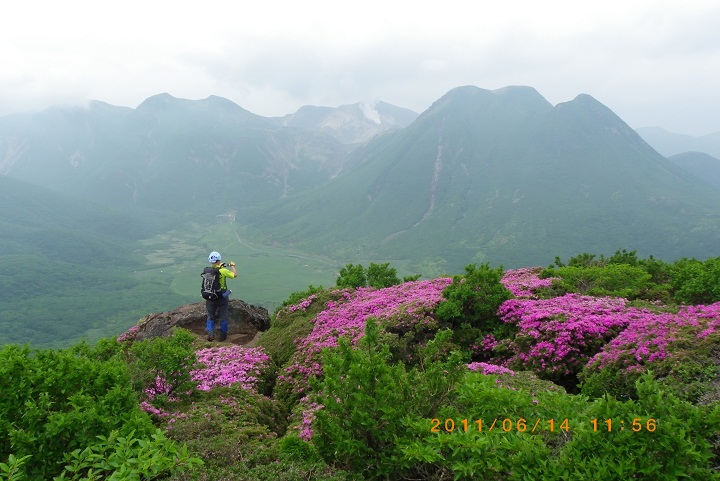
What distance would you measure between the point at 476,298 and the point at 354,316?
382cm

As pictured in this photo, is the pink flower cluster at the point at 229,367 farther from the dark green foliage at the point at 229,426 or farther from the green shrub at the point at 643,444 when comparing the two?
the green shrub at the point at 643,444

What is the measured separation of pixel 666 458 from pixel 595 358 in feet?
17.5

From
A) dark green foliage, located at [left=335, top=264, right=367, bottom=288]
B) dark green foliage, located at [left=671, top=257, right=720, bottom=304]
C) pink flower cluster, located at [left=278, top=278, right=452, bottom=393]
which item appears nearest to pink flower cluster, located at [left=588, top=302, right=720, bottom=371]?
dark green foliage, located at [left=671, top=257, right=720, bottom=304]

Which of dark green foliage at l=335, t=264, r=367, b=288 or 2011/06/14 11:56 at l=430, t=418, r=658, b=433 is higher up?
2011/06/14 11:56 at l=430, t=418, r=658, b=433

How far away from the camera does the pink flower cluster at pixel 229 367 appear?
31.4ft

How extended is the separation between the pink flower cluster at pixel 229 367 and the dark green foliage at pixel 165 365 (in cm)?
67

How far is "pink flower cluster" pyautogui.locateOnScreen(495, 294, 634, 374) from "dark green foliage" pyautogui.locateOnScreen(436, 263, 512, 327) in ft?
2.96

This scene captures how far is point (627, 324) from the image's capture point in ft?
31.3

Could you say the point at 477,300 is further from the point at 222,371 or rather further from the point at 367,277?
the point at 367,277

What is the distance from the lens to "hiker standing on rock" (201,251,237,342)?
13734mm

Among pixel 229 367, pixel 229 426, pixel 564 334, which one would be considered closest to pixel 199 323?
pixel 229 367

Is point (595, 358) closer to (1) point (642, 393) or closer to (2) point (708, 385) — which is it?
(2) point (708, 385)

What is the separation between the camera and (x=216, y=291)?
13734 millimetres

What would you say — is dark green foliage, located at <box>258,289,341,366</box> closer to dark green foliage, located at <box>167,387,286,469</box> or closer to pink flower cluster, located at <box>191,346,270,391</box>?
pink flower cluster, located at <box>191,346,270,391</box>
